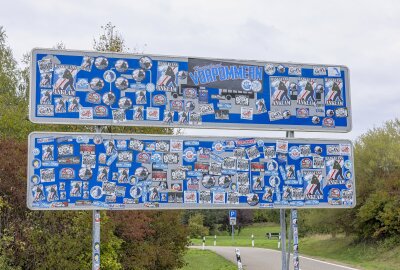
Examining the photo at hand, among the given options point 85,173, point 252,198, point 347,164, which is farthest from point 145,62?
point 347,164

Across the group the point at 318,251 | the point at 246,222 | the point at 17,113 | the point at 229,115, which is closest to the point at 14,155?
the point at 229,115

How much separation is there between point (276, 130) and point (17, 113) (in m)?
15.0

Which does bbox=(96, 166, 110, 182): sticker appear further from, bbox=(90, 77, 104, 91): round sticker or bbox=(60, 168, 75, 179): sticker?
bbox=(90, 77, 104, 91): round sticker

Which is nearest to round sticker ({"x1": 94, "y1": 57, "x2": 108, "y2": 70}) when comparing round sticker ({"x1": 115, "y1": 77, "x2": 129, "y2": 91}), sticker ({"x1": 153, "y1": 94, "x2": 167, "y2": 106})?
round sticker ({"x1": 115, "y1": 77, "x2": 129, "y2": 91})

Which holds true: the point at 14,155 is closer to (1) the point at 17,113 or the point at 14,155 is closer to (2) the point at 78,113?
(2) the point at 78,113

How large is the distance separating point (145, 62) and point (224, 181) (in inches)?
86.4

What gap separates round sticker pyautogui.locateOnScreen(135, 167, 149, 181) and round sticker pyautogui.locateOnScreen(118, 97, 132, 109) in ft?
3.11

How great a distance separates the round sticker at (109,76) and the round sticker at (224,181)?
2230mm

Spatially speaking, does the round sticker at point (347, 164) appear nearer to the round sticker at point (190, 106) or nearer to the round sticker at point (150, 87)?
the round sticker at point (190, 106)

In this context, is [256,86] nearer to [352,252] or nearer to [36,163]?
[36,163]

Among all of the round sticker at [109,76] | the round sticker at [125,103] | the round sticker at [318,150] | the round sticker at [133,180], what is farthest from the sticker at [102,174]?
the round sticker at [318,150]

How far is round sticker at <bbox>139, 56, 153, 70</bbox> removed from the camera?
9.13 meters

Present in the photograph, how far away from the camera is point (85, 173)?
344 inches

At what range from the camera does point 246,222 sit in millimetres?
68312
